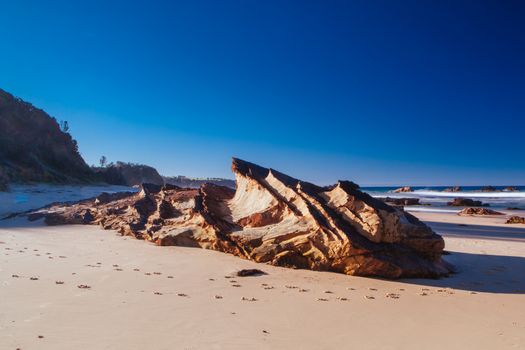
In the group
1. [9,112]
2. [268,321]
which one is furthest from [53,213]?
[9,112]

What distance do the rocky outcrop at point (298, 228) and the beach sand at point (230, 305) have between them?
1.07 feet

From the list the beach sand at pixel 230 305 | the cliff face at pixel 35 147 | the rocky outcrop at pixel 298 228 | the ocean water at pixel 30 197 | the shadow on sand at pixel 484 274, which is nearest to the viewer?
the beach sand at pixel 230 305

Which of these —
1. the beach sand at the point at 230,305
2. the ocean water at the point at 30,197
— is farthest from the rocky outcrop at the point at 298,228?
the ocean water at the point at 30,197

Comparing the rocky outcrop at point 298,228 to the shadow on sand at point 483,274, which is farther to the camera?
the rocky outcrop at point 298,228

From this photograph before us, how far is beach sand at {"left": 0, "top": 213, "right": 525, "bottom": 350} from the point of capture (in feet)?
11.3

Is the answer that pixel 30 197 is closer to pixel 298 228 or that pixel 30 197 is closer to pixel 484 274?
pixel 298 228

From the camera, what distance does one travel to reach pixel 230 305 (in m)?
4.46

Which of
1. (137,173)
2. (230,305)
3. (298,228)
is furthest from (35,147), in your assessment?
(230,305)

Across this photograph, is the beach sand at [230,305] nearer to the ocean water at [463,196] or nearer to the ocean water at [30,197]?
the ocean water at [30,197]

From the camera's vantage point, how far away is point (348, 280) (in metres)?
5.90

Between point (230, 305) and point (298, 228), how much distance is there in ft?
9.06

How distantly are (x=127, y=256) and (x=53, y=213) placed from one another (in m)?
6.67

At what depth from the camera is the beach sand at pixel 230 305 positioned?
3.44 meters

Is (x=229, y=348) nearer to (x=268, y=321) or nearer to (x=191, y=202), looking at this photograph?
(x=268, y=321)
